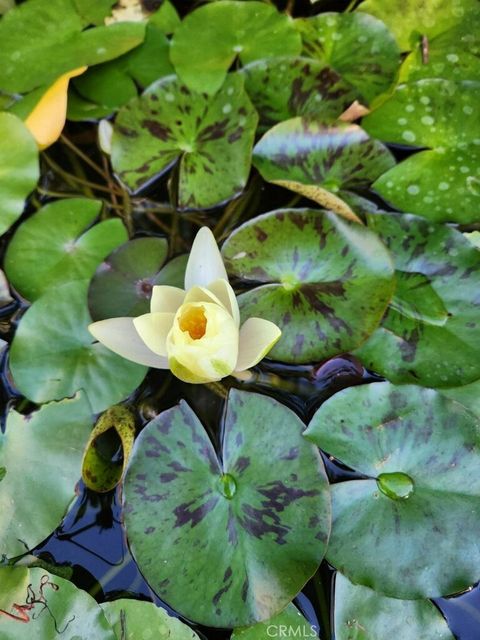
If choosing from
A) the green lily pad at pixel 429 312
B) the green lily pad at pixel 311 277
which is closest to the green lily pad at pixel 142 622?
the green lily pad at pixel 311 277

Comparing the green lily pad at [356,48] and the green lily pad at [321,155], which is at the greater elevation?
the green lily pad at [356,48]

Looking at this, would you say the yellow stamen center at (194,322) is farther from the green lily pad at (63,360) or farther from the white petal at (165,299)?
the green lily pad at (63,360)

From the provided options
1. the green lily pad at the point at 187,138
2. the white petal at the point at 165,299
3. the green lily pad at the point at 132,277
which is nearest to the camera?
the white petal at the point at 165,299

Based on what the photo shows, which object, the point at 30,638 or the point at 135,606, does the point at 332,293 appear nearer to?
the point at 135,606

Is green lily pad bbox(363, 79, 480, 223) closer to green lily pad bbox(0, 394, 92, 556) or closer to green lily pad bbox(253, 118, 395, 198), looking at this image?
green lily pad bbox(253, 118, 395, 198)

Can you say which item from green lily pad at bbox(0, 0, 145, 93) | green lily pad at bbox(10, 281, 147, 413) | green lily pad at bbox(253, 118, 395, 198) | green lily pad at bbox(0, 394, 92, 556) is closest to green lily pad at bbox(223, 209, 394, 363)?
green lily pad at bbox(253, 118, 395, 198)

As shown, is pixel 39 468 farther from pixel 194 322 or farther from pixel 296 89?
pixel 296 89
